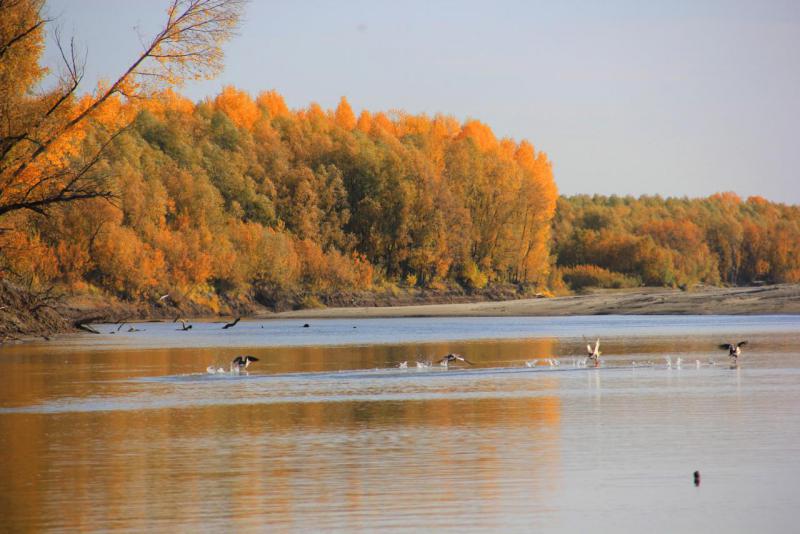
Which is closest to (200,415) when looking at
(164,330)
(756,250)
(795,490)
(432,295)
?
(795,490)

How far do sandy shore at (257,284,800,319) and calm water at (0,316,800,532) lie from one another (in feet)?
101

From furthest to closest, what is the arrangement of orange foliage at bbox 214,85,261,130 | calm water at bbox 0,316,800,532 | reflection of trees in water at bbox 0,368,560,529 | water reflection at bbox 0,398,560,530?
orange foliage at bbox 214,85,261,130
reflection of trees in water at bbox 0,368,560,529
water reflection at bbox 0,398,560,530
calm water at bbox 0,316,800,532

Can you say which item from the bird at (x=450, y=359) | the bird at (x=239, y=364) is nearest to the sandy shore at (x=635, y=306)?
the bird at (x=450, y=359)

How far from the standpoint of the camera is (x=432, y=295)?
9819 cm

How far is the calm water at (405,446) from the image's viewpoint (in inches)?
455

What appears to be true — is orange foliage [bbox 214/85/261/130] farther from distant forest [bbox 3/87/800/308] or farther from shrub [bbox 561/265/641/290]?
shrub [bbox 561/265/641/290]

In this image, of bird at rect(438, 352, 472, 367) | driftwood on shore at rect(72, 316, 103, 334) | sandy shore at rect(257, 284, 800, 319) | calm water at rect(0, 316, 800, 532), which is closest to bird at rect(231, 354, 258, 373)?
calm water at rect(0, 316, 800, 532)

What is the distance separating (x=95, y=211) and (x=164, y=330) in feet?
32.0

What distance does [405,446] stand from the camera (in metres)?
16.0

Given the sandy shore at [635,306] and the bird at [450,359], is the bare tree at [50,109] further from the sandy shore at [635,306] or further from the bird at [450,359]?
the sandy shore at [635,306]

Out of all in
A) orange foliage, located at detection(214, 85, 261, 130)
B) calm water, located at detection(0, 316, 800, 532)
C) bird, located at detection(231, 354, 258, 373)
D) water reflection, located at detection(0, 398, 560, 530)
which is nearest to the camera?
calm water, located at detection(0, 316, 800, 532)

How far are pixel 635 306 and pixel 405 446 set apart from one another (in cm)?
5791

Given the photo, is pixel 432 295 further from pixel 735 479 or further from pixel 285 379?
pixel 735 479

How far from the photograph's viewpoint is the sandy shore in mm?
62594
